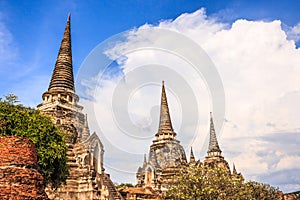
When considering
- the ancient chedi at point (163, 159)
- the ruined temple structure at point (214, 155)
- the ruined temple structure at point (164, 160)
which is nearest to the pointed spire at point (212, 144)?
the ruined temple structure at point (214, 155)

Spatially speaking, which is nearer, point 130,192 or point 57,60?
point 130,192

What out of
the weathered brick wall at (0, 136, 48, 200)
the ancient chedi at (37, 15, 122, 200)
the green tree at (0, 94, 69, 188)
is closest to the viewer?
the weathered brick wall at (0, 136, 48, 200)

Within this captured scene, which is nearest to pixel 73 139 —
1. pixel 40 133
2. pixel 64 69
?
pixel 64 69

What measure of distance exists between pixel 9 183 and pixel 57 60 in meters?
40.6

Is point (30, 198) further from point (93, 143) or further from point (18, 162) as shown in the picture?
point (93, 143)

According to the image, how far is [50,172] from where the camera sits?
19141 millimetres

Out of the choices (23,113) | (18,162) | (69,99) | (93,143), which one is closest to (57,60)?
(69,99)

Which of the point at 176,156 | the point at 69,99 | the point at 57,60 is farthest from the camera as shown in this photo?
the point at 176,156

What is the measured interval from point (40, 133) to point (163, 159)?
36.2 metres

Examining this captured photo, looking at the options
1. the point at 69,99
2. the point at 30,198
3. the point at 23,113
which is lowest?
the point at 30,198

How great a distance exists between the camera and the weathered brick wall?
36.5ft

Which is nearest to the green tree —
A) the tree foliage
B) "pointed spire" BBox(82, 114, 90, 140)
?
the tree foliage

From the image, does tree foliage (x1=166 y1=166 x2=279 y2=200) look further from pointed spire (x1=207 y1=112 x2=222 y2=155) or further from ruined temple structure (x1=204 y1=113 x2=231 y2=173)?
pointed spire (x1=207 y1=112 x2=222 y2=155)

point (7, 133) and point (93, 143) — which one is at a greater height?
point (93, 143)
